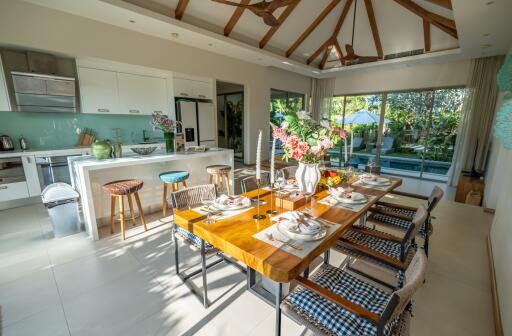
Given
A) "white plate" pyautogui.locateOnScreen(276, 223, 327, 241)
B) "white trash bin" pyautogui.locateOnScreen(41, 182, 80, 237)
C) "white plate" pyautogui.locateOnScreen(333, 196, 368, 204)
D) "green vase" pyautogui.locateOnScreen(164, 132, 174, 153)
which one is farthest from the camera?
"green vase" pyautogui.locateOnScreen(164, 132, 174, 153)

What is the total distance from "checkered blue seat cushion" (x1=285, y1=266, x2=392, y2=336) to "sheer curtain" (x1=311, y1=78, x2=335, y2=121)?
6.67 m

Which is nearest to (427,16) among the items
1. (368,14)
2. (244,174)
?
(368,14)

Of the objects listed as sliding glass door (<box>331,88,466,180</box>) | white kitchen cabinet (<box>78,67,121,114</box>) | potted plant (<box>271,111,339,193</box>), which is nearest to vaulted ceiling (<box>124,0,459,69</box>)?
sliding glass door (<box>331,88,466,180</box>)

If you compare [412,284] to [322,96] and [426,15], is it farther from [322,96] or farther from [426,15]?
[322,96]

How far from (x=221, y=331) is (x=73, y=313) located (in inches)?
43.4

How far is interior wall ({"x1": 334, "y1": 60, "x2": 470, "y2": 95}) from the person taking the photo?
535 centimetres

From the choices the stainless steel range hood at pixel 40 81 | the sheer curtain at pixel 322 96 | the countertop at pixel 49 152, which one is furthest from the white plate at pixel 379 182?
the sheer curtain at pixel 322 96

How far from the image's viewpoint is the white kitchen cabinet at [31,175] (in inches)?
134

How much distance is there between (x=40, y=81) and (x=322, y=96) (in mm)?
7024

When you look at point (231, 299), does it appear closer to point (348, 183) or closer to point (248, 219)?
point (248, 219)

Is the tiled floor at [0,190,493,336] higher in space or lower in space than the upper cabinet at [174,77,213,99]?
lower

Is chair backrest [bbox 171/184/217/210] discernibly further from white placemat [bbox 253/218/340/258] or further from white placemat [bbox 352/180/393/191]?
white placemat [bbox 352/180/393/191]

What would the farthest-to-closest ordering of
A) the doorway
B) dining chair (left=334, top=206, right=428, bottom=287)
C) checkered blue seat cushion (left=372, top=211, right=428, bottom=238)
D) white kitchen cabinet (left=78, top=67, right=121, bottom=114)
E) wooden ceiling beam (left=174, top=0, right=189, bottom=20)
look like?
the doorway
white kitchen cabinet (left=78, top=67, right=121, bottom=114)
wooden ceiling beam (left=174, top=0, right=189, bottom=20)
checkered blue seat cushion (left=372, top=211, right=428, bottom=238)
dining chair (left=334, top=206, right=428, bottom=287)

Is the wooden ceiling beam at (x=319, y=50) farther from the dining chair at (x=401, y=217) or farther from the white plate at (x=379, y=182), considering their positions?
the dining chair at (x=401, y=217)
